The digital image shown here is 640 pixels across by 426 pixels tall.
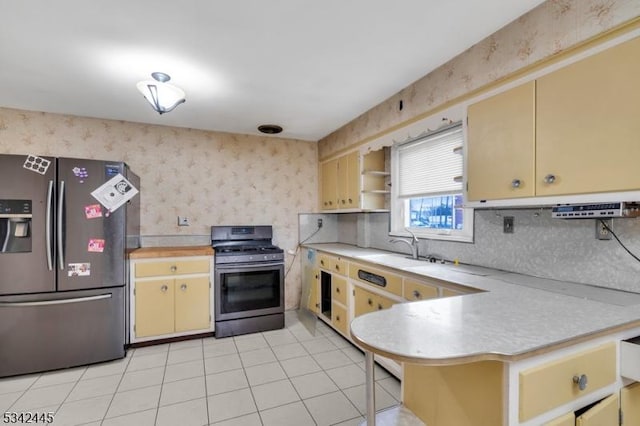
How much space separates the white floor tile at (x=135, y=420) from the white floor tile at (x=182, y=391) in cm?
13

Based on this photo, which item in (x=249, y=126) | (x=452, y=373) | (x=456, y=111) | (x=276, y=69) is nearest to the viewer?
(x=452, y=373)

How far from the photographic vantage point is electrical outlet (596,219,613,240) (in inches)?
59.9

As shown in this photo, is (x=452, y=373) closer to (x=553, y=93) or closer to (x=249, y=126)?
(x=553, y=93)

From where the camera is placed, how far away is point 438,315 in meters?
1.17

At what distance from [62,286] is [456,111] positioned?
3397mm

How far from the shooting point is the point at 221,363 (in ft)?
8.72

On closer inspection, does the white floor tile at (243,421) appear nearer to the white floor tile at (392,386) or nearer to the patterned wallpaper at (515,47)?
the white floor tile at (392,386)

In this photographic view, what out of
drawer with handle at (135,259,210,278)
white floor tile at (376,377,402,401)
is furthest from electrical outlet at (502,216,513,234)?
drawer with handle at (135,259,210,278)

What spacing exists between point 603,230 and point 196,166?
376cm

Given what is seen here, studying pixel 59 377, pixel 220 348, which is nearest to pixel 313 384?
pixel 220 348

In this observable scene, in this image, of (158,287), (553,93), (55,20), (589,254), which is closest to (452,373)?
(589,254)

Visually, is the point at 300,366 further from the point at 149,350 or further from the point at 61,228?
the point at 61,228

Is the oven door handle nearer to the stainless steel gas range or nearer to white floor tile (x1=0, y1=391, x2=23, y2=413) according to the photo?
the stainless steel gas range

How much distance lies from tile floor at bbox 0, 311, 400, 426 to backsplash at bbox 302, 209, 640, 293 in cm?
118
